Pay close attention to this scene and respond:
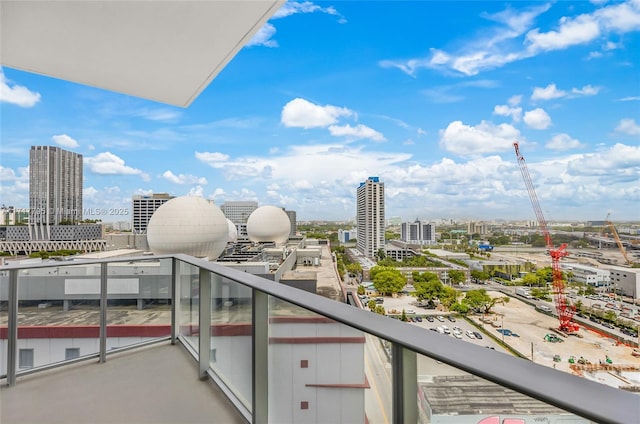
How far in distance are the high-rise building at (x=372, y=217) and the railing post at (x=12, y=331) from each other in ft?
48.3

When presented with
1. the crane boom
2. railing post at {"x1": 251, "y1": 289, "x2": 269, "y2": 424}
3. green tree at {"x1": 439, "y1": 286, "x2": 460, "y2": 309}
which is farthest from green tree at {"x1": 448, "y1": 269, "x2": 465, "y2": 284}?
railing post at {"x1": 251, "y1": 289, "x2": 269, "y2": 424}

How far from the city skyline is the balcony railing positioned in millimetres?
3883

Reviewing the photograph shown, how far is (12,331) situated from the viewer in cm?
201

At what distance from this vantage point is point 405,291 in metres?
8.34

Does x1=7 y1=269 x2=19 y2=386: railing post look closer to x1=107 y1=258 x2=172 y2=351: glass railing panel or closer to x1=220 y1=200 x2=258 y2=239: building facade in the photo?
x1=107 y1=258 x2=172 y2=351: glass railing panel

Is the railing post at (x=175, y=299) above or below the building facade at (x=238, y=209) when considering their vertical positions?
below

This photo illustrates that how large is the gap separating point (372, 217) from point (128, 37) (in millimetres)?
15162

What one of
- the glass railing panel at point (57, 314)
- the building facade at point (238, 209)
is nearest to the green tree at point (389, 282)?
the glass railing panel at point (57, 314)

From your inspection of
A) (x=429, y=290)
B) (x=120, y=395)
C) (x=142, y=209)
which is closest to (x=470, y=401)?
(x=120, y=395)

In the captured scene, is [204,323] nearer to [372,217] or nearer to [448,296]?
[448,296]

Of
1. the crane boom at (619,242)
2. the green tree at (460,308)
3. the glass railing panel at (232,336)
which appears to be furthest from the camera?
the green tree at (460,308)

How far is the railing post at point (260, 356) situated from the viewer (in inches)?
55.6

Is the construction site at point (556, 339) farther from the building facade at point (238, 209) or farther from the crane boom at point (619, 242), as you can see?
the building facade at point (238, 209)

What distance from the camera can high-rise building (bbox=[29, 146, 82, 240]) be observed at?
43.9ft
